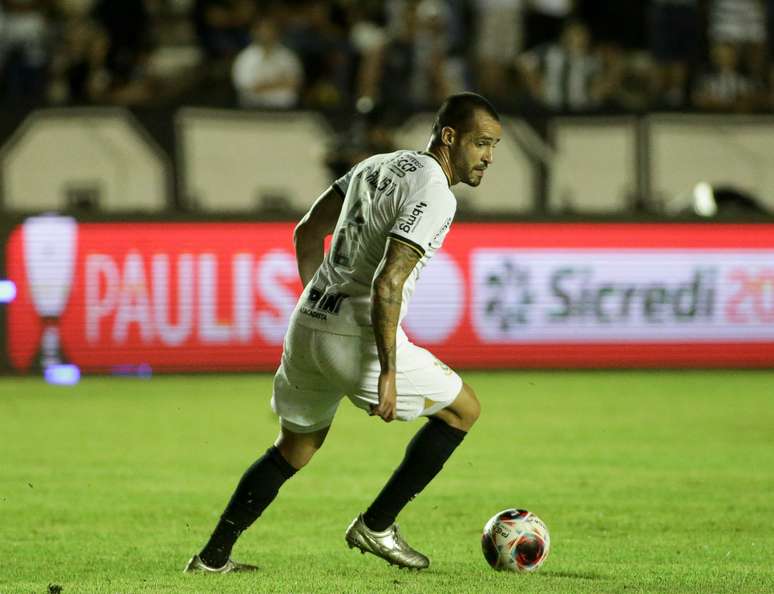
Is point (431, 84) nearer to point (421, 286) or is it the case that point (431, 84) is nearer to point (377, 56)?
point (377, 56)

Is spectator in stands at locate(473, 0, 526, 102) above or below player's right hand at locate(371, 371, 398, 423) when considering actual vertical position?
below

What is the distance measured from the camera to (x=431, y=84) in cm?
1767

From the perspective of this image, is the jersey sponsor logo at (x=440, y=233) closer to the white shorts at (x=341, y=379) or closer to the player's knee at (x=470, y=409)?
the white shorts at (x=341, y=379)

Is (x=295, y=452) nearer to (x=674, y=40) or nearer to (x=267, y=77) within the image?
(x=267, y=77)

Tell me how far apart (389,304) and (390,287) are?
2.6 inches

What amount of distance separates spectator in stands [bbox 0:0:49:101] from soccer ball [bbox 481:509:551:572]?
11742mm

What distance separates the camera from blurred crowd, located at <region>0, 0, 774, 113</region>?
1753 cm

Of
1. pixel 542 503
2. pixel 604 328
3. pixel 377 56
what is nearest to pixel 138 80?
pixel 377 56

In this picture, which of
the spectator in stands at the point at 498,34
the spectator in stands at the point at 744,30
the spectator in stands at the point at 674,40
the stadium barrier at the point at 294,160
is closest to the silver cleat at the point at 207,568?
the stadium barrier at the point at 294,160

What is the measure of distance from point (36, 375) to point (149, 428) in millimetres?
3812

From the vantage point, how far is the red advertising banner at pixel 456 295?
49.8 ft

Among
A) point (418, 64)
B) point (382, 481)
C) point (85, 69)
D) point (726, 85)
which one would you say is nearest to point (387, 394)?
point (382, 481)

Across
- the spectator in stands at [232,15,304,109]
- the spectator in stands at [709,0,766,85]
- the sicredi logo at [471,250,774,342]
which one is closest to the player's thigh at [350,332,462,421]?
the sicredi logo at [471,250,774,342]

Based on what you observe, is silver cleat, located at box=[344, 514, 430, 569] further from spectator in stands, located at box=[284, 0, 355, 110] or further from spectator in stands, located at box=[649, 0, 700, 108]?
spectator in stands, located at box=[649, 0, 700, 108]
